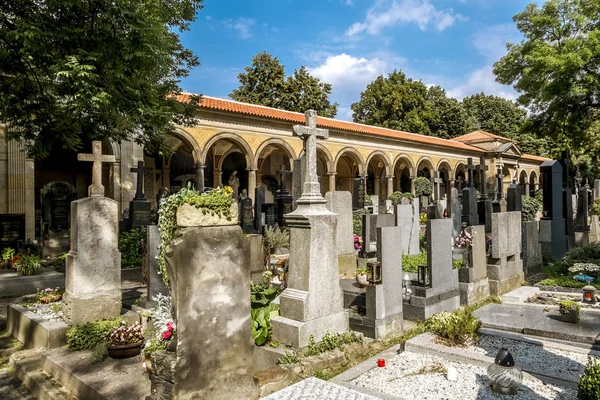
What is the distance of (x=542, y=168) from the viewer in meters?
13.2

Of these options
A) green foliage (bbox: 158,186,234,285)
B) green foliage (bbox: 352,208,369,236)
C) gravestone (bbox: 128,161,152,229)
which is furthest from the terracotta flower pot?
green foliage (bbox: 352,208,369,236)

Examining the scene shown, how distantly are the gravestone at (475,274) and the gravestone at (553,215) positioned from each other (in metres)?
5.07

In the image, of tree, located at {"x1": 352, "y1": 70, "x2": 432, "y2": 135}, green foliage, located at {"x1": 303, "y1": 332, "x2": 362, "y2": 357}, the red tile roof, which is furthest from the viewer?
tree, located at {"x1": 352, "y1": 70, "x2": 432, "y2": 135}

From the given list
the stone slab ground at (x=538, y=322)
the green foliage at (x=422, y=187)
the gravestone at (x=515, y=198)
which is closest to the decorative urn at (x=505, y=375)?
the stone slab ground at (x=538, y=322)

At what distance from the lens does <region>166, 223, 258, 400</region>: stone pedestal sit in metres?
3.16

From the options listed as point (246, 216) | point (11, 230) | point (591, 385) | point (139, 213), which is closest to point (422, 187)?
point (246, 216)

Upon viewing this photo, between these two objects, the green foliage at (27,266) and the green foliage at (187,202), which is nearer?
the green foliage at (187,202)

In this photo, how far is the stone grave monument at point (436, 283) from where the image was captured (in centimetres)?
650

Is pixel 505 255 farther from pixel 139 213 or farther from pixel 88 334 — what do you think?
pixel 139 213

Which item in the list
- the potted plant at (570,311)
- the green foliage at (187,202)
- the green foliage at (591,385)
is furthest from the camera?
the potted plant at (570,311)

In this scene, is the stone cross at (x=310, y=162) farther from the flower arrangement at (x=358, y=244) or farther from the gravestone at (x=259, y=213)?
the gravestone at (x=259, y=213)

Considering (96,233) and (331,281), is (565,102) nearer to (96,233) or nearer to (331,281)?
(331,281)

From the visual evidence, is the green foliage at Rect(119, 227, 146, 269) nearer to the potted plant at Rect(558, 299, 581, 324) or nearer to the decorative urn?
the decorative urn

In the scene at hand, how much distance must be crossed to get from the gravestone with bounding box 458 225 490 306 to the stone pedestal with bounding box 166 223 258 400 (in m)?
5.27
